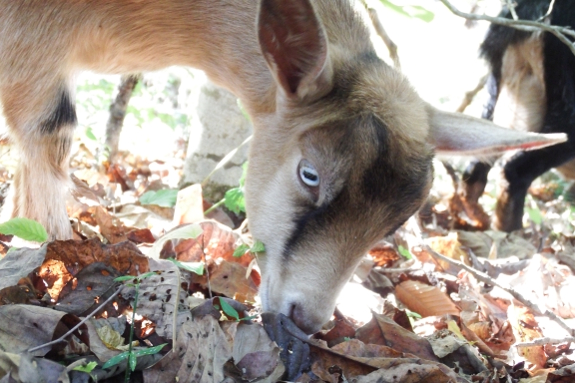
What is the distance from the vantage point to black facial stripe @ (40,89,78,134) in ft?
11.1

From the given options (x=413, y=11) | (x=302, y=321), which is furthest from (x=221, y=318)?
(x=413, y=11)

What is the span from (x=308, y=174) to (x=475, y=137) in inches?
37.1

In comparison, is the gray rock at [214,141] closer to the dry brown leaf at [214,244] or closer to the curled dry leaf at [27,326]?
the dry brown leaf at [214,244]

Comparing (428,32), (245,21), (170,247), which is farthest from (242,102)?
(428,32)

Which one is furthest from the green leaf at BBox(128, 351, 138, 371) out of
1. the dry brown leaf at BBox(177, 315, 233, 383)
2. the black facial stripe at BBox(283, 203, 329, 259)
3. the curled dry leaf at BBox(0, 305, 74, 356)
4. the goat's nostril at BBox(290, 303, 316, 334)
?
the black facial stripe at BBox(283, 203, 329, 259)

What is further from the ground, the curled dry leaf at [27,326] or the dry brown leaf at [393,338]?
the curled dry leaf at [27,326]

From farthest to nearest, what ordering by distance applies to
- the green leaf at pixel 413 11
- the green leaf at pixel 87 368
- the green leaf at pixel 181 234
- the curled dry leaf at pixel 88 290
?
the green leaf at pixel 413 11
the green leaf at pixel 181 234
the curled dry leaf at pixel 88 290
the green leaf at pixel 87 368

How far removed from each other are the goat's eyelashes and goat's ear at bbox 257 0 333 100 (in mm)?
354

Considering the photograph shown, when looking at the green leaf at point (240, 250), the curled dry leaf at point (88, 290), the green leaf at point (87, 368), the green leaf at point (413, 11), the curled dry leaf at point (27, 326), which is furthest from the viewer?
the green leaf at point (413, 11)

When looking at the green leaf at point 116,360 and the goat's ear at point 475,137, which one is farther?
the goat's ear at point 475,137

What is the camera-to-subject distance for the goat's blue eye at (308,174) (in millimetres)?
2670

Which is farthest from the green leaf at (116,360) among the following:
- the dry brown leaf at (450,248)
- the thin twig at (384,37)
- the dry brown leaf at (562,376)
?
the dry brown leaf at (450,248)

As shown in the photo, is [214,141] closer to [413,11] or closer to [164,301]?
[413,11]

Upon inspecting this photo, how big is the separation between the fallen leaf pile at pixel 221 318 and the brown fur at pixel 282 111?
0.93ft
